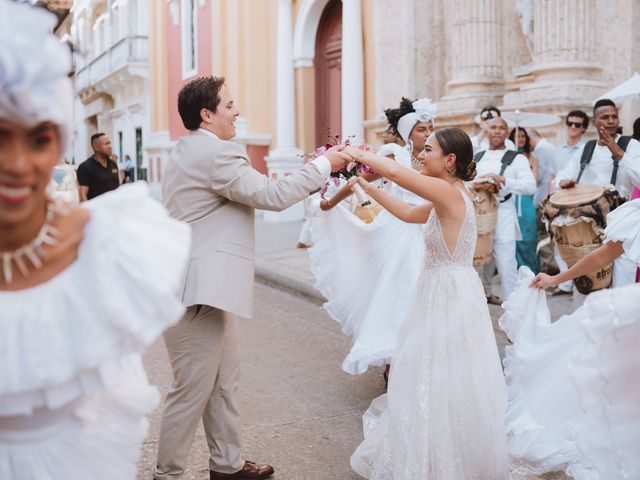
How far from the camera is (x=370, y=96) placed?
48.5ft

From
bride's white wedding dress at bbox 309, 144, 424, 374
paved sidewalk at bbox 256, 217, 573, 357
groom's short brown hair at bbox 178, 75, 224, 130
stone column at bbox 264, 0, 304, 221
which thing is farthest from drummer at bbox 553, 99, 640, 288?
stone column at bbox 264, 0, 304, 221

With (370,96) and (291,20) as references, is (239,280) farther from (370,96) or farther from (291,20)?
(291,20)

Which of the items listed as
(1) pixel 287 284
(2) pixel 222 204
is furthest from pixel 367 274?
(1) pixel 287 284

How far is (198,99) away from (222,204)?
0.53 m

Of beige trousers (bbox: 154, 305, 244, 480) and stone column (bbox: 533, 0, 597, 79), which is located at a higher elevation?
stone column (bbox: 533, 0, 597, 79)

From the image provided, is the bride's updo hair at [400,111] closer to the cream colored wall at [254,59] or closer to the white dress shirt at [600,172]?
the white dress shirt at [600,172]

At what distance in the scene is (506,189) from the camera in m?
7.71

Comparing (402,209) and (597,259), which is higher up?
(402,209)

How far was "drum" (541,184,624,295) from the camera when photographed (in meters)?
5.75

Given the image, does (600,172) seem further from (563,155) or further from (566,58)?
(566,58)

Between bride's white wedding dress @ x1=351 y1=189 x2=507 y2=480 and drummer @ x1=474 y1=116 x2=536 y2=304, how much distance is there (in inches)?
154

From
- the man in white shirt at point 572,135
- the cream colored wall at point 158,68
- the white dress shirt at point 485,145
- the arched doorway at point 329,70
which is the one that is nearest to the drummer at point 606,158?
the white dress shirt at point 485,145

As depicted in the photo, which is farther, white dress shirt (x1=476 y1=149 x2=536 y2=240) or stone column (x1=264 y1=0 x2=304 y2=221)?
stone column (x1=264 y1=0 x2=304 y2=221)

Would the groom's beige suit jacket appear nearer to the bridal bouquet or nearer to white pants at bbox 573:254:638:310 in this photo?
the bridal bouquet
